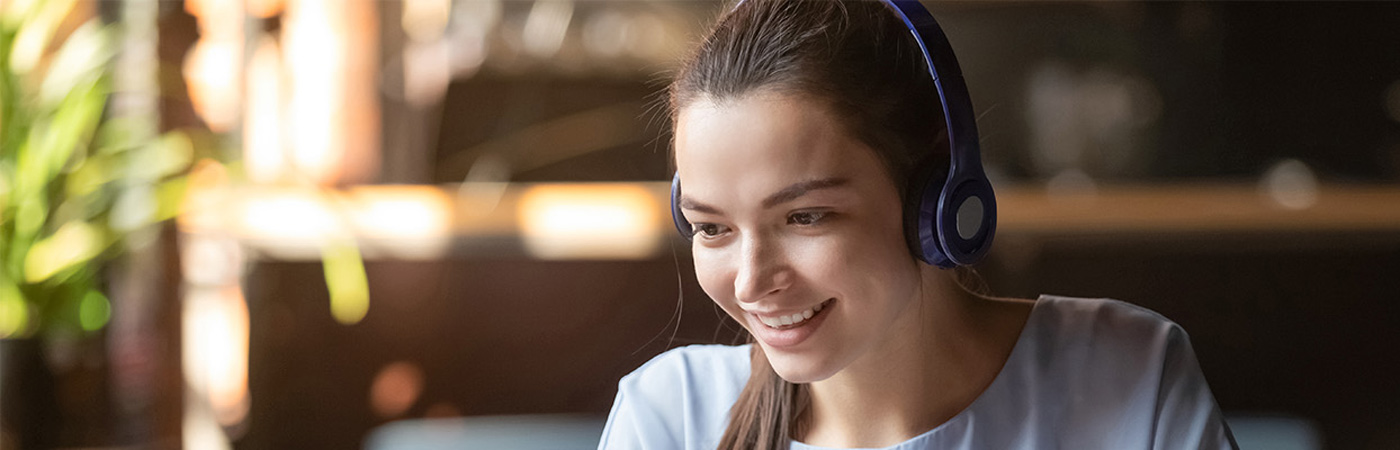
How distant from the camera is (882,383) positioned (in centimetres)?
79

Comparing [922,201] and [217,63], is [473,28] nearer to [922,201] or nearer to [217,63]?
[217,63]

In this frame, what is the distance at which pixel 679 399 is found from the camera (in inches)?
33.7

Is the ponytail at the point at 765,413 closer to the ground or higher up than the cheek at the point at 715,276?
closer to the ground

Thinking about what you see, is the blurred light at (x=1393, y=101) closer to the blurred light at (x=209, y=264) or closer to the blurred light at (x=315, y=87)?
the blurred light at (x=315, y=87)

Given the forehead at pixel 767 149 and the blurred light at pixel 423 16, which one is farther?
the blurred light at pixel 423 16

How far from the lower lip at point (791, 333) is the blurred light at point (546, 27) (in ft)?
4.77

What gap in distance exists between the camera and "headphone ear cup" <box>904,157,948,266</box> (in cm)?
66

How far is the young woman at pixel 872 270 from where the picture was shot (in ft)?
2.15

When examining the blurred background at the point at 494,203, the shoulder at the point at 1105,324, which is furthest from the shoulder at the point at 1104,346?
the blurred background at the point at 494,203

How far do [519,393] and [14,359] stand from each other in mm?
822

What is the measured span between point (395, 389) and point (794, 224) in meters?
1.63

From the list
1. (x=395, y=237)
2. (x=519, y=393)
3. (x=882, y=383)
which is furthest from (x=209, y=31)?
(x=882, y=383)

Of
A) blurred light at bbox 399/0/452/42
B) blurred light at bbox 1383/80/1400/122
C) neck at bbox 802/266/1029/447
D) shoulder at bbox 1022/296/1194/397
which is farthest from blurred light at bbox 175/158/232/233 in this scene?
blurred light at bbox 1383/80/1400/122

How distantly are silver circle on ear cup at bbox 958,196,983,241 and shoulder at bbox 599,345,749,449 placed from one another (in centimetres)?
24
